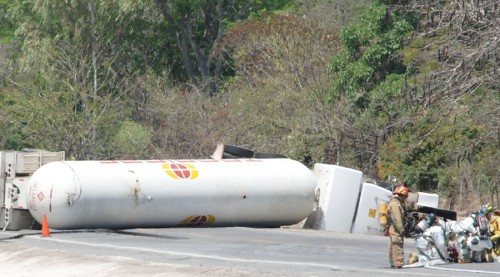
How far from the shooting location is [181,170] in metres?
27.7

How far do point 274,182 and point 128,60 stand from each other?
105 feet

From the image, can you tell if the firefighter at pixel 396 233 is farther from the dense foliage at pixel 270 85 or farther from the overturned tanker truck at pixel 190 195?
the dense foliage at pixel 270 85

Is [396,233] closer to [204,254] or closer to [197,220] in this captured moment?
[204,254]

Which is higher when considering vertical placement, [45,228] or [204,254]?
[45,228]

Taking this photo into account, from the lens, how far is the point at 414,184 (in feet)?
128

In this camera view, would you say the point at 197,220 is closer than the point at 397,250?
No

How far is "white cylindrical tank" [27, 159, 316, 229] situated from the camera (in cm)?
2612

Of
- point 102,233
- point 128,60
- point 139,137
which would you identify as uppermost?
point 128,60

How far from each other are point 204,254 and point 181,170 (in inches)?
247

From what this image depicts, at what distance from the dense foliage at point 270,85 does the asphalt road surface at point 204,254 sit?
225 inches

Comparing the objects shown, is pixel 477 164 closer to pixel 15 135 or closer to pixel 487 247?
pixel 487 247

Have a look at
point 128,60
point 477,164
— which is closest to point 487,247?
point 477,164

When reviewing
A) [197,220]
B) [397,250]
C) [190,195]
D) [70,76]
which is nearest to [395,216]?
[397,250]

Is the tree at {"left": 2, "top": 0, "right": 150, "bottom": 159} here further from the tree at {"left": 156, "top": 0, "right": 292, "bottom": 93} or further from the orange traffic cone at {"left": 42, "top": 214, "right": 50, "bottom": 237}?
the orange traffic cone at {"left": 42, "top": 214, "right": 50, "bottom": 237}
